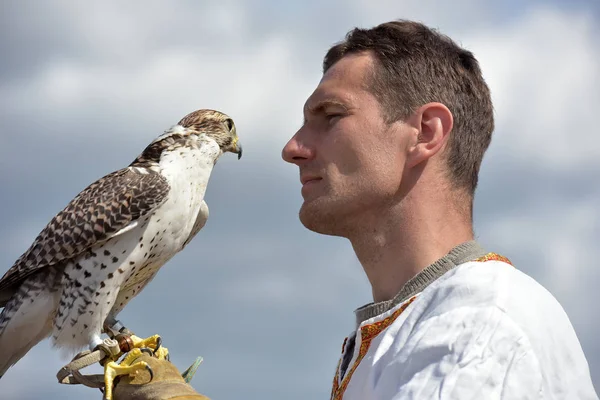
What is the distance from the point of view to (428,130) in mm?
2703

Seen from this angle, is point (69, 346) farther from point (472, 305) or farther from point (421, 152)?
point (472, 305)

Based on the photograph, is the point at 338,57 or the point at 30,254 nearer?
the point at 338,57

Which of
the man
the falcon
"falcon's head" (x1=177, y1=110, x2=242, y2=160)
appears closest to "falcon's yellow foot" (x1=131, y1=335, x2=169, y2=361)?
the falcon

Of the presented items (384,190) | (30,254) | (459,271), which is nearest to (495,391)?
(459,271)

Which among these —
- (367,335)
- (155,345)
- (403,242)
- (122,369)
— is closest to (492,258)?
(403,242)

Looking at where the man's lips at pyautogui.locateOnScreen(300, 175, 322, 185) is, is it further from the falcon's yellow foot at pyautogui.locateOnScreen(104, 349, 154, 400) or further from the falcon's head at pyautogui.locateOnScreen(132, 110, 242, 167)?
the falcon's head at pyautogui.locateOnScreen(132, 110, 242, 167)

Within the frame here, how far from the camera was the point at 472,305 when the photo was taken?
2.13 meters

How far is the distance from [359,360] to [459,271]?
0.42 meters

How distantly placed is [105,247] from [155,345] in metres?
0.99

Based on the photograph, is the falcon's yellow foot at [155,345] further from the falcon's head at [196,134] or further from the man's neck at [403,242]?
the man's neck at [403,242]

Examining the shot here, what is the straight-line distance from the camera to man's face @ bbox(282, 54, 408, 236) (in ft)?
8.69

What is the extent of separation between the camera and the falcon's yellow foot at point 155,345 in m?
4.63

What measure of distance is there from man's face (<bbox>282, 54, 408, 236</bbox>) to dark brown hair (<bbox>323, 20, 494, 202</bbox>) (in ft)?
0.22

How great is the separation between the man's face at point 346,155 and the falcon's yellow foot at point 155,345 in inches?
85.6
